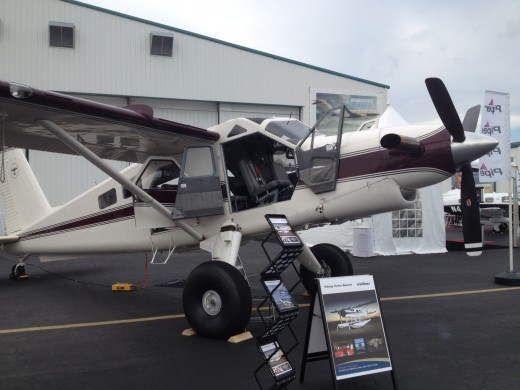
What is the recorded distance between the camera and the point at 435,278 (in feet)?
33.6

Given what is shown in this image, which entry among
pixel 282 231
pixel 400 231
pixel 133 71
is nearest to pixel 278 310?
pixel 282 231

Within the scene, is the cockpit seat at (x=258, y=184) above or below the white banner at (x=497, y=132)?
below

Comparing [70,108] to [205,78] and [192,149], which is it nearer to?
[192,149]

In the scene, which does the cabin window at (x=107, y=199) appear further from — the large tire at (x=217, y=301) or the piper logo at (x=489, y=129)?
the piper logo at (x=489, y=129)

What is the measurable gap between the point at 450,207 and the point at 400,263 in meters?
15.9

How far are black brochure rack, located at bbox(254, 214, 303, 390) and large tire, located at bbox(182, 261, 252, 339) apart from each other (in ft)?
4.35

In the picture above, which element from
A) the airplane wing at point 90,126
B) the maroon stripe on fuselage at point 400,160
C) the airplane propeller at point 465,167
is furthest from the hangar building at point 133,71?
the airplane propeller at point 465,167

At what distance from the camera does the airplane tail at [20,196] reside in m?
9.43

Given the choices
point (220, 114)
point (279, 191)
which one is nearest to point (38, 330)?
point (279, 191)

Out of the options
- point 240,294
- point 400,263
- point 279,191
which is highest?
point 279,191

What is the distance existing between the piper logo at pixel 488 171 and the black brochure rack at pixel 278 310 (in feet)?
20.9

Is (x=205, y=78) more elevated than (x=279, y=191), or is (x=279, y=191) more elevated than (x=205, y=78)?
(x=205, y=78)

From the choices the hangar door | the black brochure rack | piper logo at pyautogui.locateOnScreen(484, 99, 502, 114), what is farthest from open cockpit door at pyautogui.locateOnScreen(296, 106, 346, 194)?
the hangar door

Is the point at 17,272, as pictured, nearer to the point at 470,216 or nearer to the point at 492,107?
the point at 470,216
